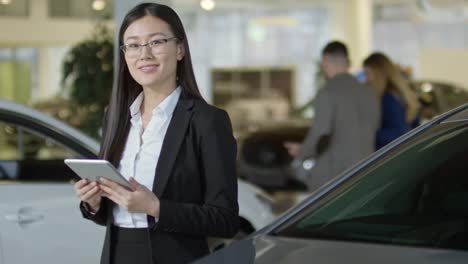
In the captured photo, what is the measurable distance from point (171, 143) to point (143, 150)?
0.39ft

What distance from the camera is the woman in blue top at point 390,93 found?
25.5 feet

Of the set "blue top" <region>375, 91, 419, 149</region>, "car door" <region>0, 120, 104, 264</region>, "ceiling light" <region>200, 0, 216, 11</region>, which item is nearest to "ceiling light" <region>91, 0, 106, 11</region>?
"ceiling light" <region>200, 0, 216, 11</region>

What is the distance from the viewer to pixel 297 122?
13.8 m

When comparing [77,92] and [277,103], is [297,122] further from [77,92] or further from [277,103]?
[277,103]

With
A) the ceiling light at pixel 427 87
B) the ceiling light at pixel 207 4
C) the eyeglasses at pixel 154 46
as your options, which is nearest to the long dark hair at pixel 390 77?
the eyeglasses at pixel 154 46

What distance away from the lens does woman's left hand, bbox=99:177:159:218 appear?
3.01 meters

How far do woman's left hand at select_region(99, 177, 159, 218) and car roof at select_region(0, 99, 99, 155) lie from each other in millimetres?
2637

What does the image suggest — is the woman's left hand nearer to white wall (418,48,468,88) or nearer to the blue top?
the blue top

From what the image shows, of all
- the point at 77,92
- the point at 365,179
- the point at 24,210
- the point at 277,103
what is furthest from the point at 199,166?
the point at 277,103

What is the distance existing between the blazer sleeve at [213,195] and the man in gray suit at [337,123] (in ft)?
12.2

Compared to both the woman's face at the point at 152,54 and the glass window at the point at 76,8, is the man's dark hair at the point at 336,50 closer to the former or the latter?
the woman's face at the point at 152,54

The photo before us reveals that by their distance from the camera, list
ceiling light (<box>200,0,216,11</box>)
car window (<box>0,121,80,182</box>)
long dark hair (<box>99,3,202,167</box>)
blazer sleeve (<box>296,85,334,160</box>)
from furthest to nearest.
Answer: ceiling light (<box>200,0,216,11</box>)
blazer sleeve (<box>296,85,334,160</box>)
car window (<box>0,121,80,182</box>)
long dark hair (<box>99,3,202,167</box>)

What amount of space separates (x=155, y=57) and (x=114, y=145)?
33cm

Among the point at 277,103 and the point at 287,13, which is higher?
the point at 287,13
